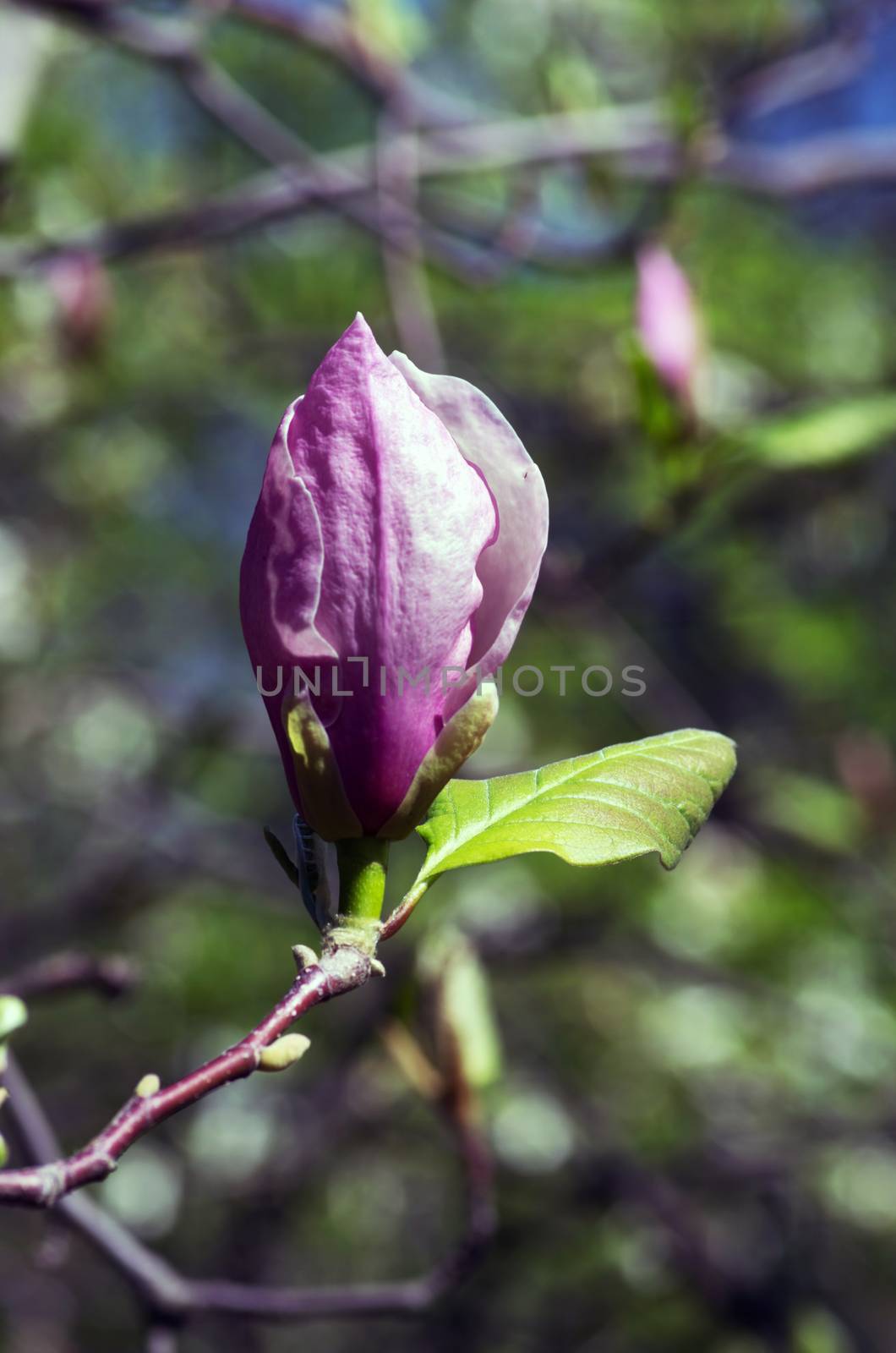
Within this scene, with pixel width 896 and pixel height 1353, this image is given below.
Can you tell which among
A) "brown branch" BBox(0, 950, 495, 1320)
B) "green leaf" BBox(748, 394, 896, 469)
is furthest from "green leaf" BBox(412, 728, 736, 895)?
"green leaf" BBox(748, 394, 896, 469)

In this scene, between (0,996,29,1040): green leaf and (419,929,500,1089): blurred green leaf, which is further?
(419,929,500,1089): blurred green leaf

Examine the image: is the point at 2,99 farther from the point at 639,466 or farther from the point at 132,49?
the point at 639,466

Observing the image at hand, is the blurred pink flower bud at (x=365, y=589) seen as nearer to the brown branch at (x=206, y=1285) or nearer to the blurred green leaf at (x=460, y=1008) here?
the brown branch at (x=206, y=1285)

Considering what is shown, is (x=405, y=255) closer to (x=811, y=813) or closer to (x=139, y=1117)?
(x=811, y=813)

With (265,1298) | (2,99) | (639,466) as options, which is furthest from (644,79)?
(265,1298)

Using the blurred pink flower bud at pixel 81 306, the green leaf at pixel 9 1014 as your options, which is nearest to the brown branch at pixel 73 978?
the green leaf at pixel 9 1014

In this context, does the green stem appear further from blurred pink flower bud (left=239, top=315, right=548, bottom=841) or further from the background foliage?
the background foliage
